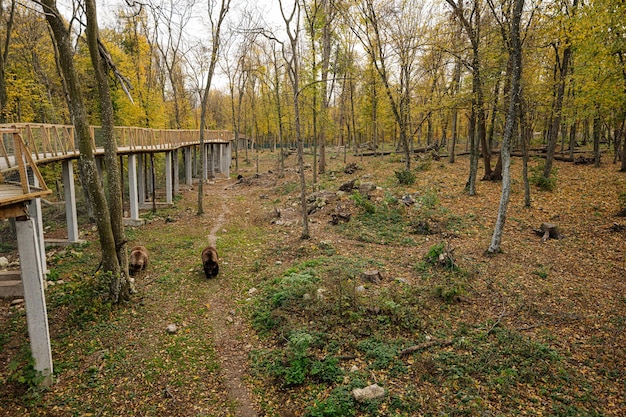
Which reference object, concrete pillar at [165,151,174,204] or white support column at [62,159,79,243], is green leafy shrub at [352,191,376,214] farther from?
concrete pillar at [165,151,174,204]

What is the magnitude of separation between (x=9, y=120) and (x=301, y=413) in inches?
1060

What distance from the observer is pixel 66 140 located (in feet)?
41.6

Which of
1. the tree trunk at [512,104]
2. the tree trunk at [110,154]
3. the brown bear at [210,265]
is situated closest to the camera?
Answer: the tree trunk at [110,154]

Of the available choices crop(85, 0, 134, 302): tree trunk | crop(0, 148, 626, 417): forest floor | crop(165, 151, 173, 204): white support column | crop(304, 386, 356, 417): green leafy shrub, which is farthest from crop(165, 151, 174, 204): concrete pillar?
crop(304, 386, 356, 417): green leafy shrub

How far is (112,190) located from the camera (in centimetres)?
934

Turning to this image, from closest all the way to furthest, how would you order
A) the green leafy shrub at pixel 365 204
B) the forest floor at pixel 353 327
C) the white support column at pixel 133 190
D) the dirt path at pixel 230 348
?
the forest floor at pixel 353 327
the dirt path at pixel 230 348
the green leafy shrub at pixel 365 204
the white support column at pixel 133 190

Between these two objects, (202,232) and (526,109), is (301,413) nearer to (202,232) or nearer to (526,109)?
(202,232)

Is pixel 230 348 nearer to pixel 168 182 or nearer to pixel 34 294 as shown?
pixel 34 294

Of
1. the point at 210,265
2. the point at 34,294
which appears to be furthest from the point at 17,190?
the point at 210,265

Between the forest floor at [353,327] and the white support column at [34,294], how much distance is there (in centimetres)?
34

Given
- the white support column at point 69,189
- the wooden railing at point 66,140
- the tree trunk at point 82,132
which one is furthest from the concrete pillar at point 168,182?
the tree trunk at point 82,132

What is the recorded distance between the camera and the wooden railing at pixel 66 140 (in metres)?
10.3

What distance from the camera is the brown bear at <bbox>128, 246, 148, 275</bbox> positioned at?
1099 cm

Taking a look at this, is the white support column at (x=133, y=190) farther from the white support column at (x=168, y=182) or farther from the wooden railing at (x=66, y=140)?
the white support column at (x=168, y=182)
